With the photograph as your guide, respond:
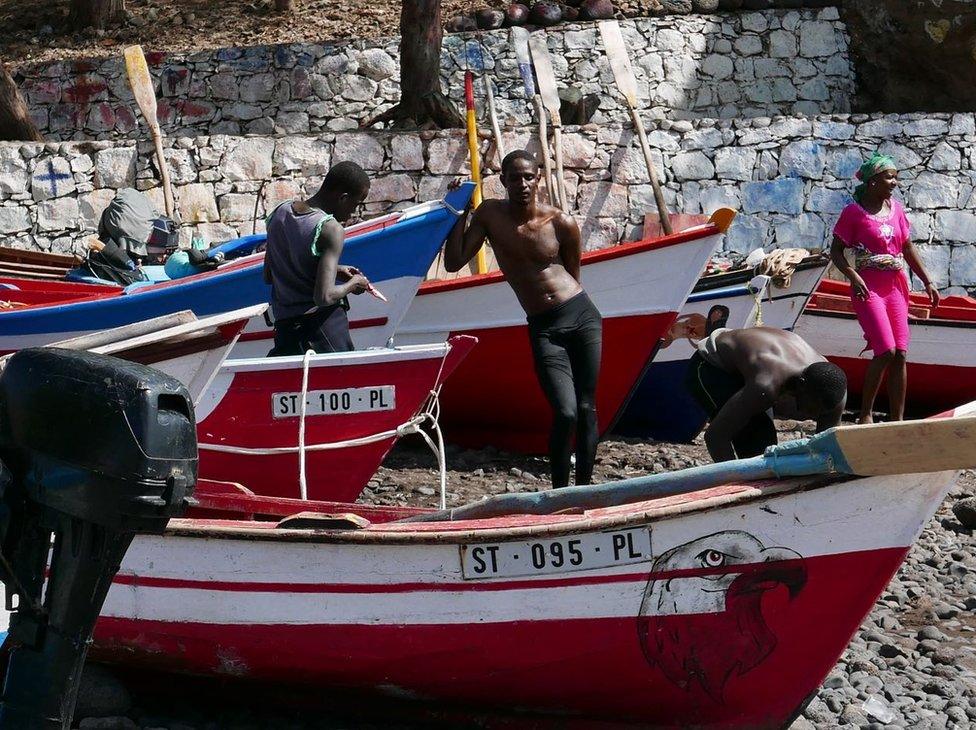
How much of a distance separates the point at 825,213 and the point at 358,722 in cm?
916

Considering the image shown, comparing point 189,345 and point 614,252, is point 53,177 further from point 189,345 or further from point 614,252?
point 189,345

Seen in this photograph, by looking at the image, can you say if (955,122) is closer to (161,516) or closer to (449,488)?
(449,488)

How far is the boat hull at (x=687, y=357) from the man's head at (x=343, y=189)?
10.8 feet

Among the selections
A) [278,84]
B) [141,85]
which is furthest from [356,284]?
[278,84]

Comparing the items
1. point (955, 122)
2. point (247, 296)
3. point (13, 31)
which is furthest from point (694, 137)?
point (13, 31)

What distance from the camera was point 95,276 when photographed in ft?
30.2

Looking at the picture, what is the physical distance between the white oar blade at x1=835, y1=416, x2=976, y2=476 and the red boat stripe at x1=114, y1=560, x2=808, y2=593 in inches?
18.5

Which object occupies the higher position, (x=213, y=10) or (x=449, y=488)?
(x=213, y=10)

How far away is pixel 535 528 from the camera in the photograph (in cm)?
411

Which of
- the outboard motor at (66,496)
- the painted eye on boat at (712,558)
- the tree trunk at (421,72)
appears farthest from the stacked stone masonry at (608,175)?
the outboard motor at (66,496)

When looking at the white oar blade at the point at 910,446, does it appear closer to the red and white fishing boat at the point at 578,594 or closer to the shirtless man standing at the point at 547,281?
the red and white fishing boat at the point at 578,594

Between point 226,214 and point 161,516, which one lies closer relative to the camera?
point 161,516

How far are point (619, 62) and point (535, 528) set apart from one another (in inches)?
346

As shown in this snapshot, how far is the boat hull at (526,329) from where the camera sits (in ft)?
26.9
